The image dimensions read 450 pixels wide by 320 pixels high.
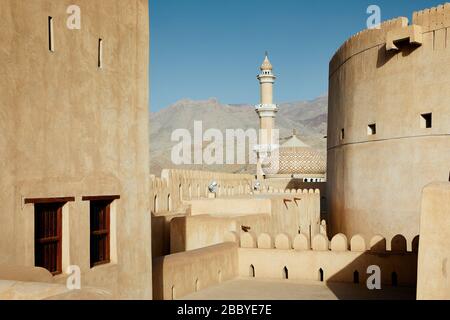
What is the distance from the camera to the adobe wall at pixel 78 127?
233 inches

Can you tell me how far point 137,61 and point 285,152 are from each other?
30206 millimetres

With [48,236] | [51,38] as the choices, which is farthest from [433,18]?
[48,236]

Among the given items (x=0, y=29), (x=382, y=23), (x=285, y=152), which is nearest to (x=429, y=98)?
(x=382, y=23)

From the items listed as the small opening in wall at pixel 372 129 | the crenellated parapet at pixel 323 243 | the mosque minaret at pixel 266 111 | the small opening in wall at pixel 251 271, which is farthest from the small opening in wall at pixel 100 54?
the mosque minaret at pixel 266 111

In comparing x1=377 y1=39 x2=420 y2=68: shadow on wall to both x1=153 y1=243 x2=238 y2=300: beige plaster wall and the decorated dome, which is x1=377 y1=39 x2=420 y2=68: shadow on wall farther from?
the decorated dome

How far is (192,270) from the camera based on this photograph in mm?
11203

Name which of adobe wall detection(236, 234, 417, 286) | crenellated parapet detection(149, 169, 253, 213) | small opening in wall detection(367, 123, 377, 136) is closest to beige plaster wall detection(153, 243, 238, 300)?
adobe wall detection(236, 234, 417, 286)

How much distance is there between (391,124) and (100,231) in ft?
38.3

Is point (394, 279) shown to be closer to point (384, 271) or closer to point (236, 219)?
point (384, 271)

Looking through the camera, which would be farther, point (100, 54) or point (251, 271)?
point (251, 271)

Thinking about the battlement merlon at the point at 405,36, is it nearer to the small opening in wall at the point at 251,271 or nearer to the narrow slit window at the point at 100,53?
the small opening in wall at the point at 251,271

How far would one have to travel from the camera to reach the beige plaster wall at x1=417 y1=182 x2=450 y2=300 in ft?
21.0

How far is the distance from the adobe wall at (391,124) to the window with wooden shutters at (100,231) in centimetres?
1098
